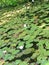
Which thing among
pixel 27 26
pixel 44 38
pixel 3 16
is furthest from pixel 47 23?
pixel 3 16

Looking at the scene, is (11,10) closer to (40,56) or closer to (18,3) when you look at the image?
Result: (18,3)

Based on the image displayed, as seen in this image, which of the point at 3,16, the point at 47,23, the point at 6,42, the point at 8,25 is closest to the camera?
the point at 6,42

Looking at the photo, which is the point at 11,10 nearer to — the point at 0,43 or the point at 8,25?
the point at 8,25

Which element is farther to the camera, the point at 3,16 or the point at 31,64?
the point at 3,16

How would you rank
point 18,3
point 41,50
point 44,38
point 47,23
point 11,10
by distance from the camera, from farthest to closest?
point 18,3 → point 11,10 → point 47,23 → point 44,38 → point 41,50

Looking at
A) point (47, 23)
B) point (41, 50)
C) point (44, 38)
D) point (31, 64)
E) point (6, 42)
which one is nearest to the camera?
point (31, 64)

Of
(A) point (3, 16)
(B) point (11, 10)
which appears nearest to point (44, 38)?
Result: (A) point (3, 16)
